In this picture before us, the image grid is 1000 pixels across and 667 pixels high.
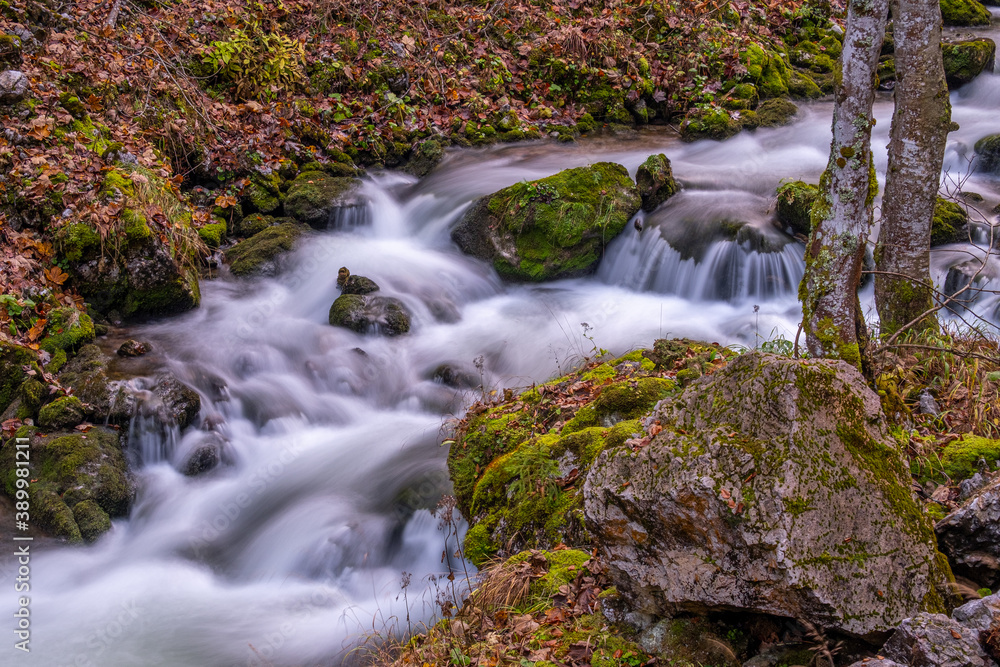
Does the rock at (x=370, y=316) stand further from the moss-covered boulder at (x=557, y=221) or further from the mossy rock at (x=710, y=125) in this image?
the mossy rock at (x=710, y=125)

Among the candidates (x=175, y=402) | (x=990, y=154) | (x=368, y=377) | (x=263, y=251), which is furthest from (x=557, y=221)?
(x=990, y=154)

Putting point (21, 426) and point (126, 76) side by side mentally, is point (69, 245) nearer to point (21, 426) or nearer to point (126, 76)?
point (21, 426)

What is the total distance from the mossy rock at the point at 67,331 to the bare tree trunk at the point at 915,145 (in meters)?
8.51

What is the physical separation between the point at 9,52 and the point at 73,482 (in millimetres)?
6814

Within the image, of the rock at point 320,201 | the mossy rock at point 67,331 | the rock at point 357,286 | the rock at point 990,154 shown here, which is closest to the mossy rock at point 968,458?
the rock at point 357,286

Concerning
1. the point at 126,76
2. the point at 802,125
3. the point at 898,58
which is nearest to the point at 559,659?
the point at 898,58

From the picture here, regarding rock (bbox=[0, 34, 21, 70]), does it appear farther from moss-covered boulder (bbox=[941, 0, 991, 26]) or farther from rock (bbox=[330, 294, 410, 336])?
moss-covered boulder (bbox=[941, 0, 991, 26])

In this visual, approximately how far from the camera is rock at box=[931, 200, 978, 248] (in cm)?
887

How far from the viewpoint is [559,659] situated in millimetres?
3322

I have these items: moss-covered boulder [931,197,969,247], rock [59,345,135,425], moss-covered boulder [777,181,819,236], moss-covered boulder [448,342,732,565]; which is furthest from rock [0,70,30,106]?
moss-covered boulder [931,197,969,247]

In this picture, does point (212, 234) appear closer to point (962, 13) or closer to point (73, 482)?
point (73, 482)

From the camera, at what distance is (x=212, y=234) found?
10141mm

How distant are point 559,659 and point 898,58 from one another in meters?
5.55

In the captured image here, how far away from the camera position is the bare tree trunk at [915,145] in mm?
5434
